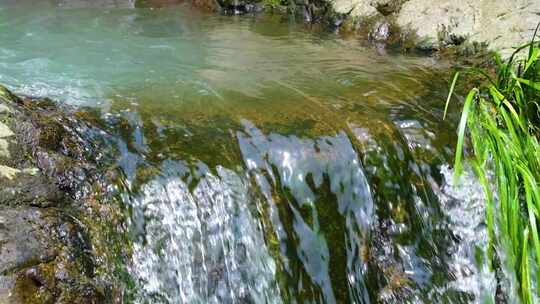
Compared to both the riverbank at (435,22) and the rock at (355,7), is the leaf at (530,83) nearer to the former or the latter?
the riverbank at (435,22)

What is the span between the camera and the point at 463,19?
5727 millimetres

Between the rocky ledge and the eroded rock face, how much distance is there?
4.08m

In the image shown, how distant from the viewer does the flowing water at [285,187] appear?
9.22 ft

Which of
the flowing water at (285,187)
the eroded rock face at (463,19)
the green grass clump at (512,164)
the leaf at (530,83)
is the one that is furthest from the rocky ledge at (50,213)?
the eroded rock face at (463,19)

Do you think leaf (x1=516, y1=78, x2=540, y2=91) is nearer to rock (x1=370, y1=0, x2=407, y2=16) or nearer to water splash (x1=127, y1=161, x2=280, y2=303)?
water splash (x1=127, y1=161, x2=280, y2=303)

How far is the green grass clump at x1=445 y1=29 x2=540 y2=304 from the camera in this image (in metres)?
3.03

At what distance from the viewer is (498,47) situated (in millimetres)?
5164

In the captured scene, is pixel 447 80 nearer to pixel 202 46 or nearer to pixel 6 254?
pixel 202 46

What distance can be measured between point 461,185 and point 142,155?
2000 mm

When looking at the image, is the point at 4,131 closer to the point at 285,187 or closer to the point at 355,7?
the point at 285,187

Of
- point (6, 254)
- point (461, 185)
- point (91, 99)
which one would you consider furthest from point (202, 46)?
point (6, 254)

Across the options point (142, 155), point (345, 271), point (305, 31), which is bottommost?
point (345, 271)

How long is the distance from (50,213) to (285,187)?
128 cm

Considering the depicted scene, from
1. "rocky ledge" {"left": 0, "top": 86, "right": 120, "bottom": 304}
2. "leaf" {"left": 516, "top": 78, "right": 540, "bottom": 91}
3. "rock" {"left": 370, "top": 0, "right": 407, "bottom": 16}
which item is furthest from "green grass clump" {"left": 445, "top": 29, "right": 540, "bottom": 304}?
"rock" {"left": 370, "top": 0, "right": 407, "bottom": 16}
